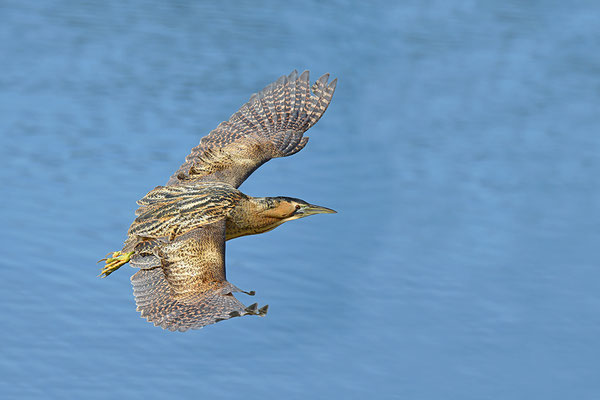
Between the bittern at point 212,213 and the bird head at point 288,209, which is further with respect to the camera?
the bird head at point 288,209

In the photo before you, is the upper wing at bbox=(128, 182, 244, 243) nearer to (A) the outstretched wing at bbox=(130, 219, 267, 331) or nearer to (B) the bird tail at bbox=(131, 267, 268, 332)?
(A) the outstretched wing at bbox=(130, 219, 267, 331)

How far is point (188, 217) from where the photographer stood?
10.7m

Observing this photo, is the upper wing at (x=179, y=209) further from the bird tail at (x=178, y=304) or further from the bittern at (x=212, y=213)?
the bird tail at (x=178, y=304)

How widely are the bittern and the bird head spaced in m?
0.01

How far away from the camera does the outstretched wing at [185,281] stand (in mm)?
9625

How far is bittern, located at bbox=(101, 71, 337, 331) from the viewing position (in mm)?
9914

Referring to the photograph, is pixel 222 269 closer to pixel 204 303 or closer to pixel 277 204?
pixel 204 303

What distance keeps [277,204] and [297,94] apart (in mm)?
1776

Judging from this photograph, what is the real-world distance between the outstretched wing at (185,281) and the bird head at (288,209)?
33.1 inches

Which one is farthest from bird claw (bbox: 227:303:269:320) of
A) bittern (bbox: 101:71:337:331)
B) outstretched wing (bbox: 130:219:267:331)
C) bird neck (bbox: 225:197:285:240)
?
bird neck (bbox: 225:197:285:240)

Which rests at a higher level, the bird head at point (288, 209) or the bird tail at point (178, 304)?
the bird head at point (288, 209)

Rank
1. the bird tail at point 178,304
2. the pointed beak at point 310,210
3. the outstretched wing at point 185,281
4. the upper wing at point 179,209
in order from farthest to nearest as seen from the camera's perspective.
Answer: the pointed beak at point 310,210, the upper wing at point 179,209, the outstretched wing at point 185,281, the bird tail at point 178,304

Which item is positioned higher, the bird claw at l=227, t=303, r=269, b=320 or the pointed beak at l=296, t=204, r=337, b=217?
the pointed beak at l=296, t=204, r=337, b=217

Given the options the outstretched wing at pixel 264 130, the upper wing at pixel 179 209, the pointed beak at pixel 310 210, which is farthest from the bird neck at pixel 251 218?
the outstretched wing at pixel 264 130
